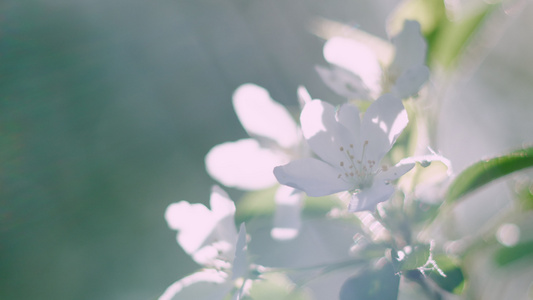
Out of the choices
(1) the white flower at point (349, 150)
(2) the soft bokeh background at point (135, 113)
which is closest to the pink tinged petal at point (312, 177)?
(1) the white flower at point (349, 150)

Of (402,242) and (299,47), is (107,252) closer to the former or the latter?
(402,242)

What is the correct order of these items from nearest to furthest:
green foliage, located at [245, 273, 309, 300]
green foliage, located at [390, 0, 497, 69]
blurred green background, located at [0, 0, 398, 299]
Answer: green foliage, located at [245, 273, 309, 300] < green foliage, located at [390, 0, 497, 69] < blurred green background, located at [0, 0, 398, 299]

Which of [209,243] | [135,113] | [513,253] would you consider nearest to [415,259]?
[209,243]

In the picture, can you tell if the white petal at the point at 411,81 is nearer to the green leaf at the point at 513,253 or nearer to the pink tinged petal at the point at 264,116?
the pink tinged petal at the point at 264,116

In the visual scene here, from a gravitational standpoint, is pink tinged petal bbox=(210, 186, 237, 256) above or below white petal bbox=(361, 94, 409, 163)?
below

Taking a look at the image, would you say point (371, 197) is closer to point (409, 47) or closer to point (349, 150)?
point (349, 150)

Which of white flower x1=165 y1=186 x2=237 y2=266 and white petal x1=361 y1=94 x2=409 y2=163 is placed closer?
white petal x1=361 y1=94 x2=409 y2=163

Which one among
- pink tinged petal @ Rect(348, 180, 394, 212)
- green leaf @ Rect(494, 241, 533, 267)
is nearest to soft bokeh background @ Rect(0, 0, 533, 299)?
green leaf @ Rect(494, 241, 533, 267)

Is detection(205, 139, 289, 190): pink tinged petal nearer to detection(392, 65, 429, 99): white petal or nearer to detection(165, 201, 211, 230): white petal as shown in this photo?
detection(165, 201, 211, 230): white petal
